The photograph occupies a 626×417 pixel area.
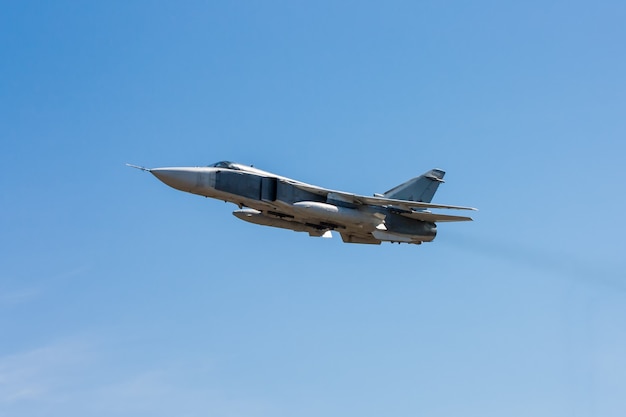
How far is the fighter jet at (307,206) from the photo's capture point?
40.9 metres

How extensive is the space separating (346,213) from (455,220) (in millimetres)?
4147

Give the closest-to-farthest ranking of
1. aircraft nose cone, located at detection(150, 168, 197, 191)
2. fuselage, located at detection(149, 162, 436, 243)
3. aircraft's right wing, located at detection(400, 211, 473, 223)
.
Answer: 1. aircraft nose cone, located at detection(150, 168, 197, 191)
2. fuselage, located at detection(149, 162, 436, 243)
3. aircraft's right wing, located at detection(400, 211, 473, 223)

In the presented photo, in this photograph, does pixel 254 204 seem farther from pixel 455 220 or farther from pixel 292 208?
pixel 455 220

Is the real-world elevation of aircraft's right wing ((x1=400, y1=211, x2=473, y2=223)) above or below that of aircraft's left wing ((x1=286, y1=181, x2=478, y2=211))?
below

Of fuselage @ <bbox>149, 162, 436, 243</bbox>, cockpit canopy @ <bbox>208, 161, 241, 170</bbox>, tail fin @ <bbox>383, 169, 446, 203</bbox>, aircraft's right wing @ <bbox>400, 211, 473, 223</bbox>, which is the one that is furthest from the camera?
tail fin @ <bbox>383, 169, 446, 203</bbox>

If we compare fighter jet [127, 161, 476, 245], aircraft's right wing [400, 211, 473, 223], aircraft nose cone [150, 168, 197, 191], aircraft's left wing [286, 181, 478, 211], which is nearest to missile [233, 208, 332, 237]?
fighter jet [127, 161, 476, 245]

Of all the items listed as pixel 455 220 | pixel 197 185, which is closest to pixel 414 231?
pixel 455 220

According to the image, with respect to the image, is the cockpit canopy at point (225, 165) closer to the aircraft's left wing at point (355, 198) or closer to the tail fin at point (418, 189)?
the aircraft's left wing at point (355, 198)

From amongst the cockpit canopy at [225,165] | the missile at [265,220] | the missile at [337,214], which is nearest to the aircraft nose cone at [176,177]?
the cockpit canopy at [225,165]

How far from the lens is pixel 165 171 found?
133ft

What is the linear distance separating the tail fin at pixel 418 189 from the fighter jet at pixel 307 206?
98 cm

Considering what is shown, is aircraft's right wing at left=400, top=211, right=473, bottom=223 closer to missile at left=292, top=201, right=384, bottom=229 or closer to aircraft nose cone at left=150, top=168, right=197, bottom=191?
missile at left=292, top=201, right=384, bottom=229

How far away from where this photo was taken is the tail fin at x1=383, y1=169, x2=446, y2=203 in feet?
147

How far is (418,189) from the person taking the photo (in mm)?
45031
